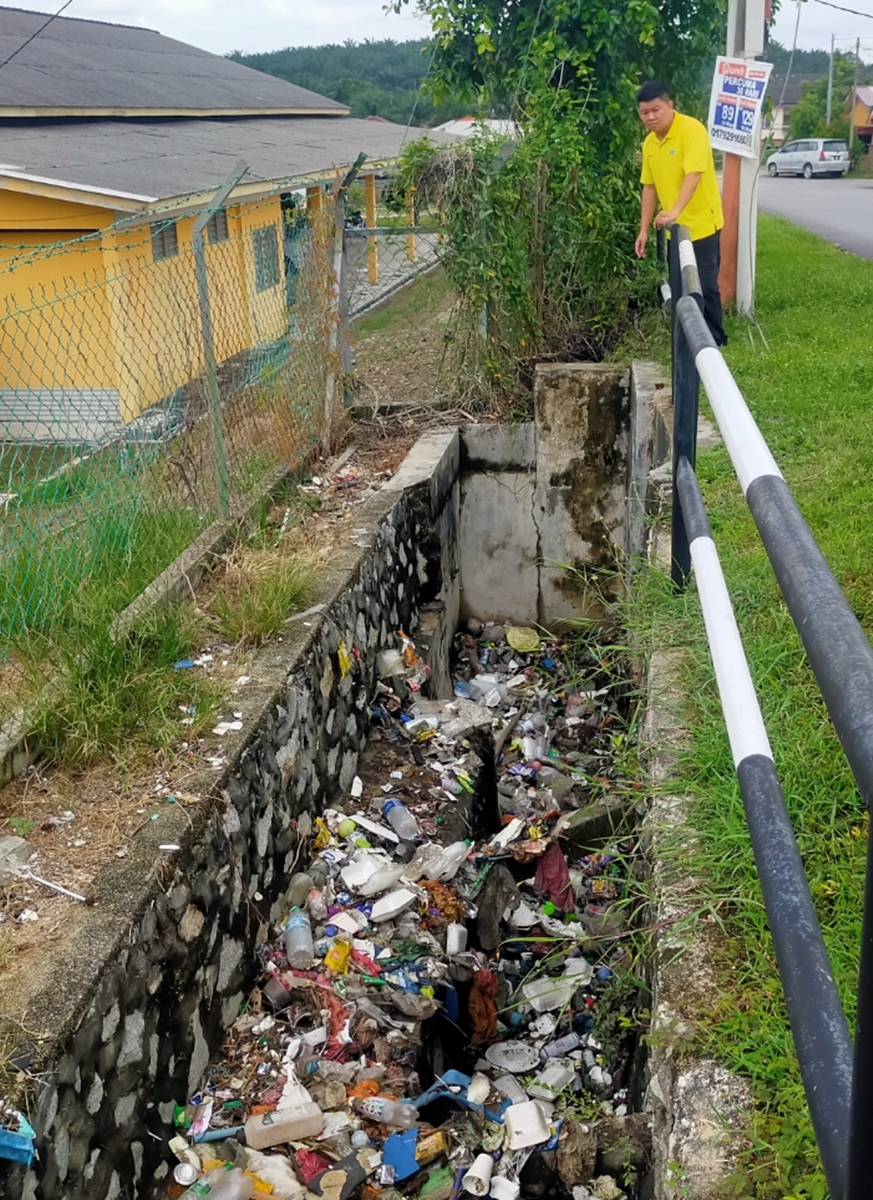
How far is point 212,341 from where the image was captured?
5184 millimetres

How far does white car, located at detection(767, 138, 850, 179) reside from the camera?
3934 cm

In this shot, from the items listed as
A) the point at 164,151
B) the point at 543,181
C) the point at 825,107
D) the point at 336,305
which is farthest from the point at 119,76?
the point at 825,107

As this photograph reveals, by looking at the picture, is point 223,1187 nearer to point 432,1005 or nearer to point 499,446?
point 432,1005

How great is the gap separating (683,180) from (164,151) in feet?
27.8

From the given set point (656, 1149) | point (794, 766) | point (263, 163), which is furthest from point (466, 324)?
point (263, 163)

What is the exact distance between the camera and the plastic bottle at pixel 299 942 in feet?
12.0

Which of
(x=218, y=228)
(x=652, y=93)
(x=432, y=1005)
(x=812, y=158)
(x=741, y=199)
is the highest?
(x=812, y=158)

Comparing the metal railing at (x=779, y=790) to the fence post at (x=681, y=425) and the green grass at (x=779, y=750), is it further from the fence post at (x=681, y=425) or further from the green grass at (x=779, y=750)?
the fence post at (x=681, y=425)

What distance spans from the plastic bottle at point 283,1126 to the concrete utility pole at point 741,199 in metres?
6.60

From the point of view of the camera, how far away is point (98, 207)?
34.6ft

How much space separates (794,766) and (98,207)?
389 inches

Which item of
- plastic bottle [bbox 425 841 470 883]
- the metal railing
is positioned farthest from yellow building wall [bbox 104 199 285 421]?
the metal railing

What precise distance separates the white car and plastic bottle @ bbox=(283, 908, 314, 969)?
4034 centimetres

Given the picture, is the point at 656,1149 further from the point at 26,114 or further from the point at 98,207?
the point at 26,114
